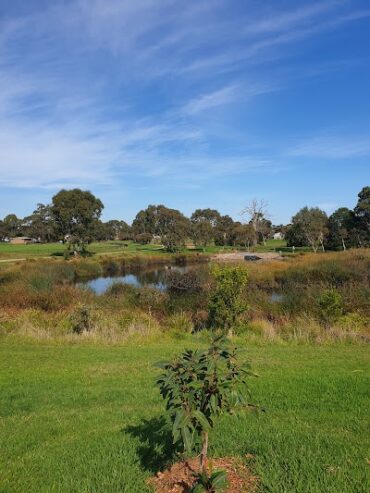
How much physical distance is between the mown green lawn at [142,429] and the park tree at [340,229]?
61.6m

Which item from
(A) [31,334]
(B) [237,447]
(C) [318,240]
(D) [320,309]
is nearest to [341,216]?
(C) [318,240]

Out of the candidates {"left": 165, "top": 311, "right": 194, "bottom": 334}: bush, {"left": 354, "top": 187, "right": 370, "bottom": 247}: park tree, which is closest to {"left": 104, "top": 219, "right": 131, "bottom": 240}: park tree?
{"left": 354, "top": 187, "right": 370, "bottom": 247}: park tree

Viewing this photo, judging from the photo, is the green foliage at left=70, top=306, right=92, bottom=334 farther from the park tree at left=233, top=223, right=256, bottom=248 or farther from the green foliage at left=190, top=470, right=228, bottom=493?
the park tree at left=233, top=223, right=256, bottom=248

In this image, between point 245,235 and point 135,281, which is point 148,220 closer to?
point 245,235

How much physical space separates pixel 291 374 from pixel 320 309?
8.09 metres

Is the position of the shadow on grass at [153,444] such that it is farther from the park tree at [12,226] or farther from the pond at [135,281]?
the park tree at [12,226]

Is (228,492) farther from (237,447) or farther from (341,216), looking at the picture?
(341,216)

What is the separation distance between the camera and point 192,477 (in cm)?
338

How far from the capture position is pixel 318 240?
214 ft

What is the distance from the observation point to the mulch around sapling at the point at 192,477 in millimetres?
3297

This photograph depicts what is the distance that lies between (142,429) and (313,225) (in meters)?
62.9

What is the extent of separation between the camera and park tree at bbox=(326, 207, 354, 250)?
216 feet

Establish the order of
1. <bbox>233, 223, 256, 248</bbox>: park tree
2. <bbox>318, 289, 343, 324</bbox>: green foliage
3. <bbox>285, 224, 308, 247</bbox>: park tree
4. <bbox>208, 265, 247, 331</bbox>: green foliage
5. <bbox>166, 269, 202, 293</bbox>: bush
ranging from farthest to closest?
<bbox>233, 223, 256, 248</bbox>: park tree, <bbox>285, 224, 308, 247</bbox>: park tree, <bbox>166, 269, 202, 293</bbox>: bush, <bbox>318, 289, 343, 324</bbox>: green foliage, <bbox>208, 265, 247, 331</bbox>: green foliage

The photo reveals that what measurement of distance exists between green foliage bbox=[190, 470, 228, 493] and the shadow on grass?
682 millimetres
